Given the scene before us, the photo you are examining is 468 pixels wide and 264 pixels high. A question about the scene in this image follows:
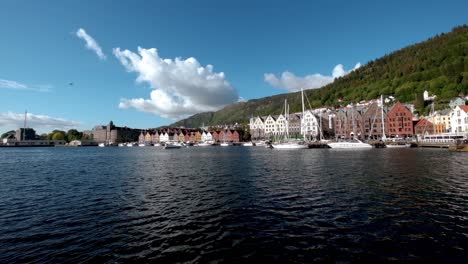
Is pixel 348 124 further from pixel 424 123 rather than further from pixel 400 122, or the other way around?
pixel 424 123

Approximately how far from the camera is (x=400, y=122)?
131 m

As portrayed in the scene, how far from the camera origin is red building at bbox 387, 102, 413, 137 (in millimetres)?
129375

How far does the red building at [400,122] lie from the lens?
129375mm

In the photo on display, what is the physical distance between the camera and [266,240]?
1162 cm

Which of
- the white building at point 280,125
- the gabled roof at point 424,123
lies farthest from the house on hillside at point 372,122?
the white building at point 280,125

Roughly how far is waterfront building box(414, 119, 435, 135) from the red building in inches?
111

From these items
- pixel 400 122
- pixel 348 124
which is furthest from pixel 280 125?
pixel 400 122

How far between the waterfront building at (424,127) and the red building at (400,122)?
2.82 metres

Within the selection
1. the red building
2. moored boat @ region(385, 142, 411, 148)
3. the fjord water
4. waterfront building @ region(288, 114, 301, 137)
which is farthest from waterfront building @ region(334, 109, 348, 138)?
the fjord water

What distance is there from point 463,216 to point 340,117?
14893 centimetres

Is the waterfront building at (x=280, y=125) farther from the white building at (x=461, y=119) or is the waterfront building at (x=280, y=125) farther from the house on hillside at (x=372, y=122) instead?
the white building at (x=461, y=119)

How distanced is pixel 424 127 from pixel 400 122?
409 inches

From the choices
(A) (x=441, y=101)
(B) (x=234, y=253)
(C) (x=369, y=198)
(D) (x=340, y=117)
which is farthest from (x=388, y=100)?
(B) (x=234, y=253)

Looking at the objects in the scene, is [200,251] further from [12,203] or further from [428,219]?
[12,203]
